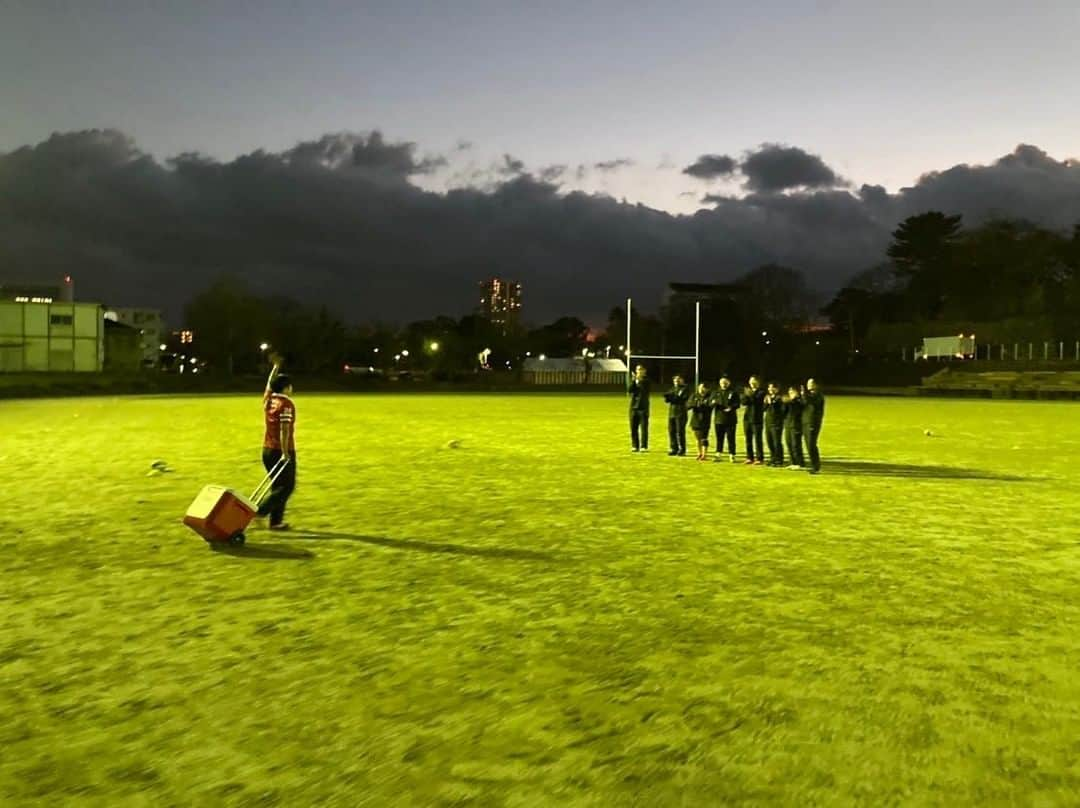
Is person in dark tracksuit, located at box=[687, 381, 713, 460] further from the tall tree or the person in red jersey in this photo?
the tall tree

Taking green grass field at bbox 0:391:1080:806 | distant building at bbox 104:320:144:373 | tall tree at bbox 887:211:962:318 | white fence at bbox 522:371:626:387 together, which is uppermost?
tall tree at bbox 887:211:962:318

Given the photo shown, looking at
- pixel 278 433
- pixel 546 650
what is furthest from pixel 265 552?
pixel 546 650

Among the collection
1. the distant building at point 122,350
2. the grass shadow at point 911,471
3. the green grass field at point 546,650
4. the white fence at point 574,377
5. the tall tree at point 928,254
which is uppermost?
the tall tree at point 928,254

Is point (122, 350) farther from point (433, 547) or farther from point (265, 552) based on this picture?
point (433, 547)

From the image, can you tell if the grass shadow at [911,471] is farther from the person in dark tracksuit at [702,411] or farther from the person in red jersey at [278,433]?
the person in red jersey at [278,433]

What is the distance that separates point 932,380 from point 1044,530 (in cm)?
6265

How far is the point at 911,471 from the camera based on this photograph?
53.5 ft

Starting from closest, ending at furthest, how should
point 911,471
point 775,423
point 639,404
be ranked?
point 911,471, point 775,423, point 639,404

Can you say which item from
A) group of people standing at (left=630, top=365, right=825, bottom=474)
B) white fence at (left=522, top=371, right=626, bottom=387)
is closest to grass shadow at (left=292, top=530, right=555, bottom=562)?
group of people standing at (left=630, top=365, right=825, bottom=474)

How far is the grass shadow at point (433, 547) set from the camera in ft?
28.8

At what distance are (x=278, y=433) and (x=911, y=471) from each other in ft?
39.1

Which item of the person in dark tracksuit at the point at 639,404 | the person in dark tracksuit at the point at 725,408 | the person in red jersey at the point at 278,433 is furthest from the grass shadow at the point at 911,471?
the person in red jersey at the point at 278,433

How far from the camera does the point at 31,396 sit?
4841cm

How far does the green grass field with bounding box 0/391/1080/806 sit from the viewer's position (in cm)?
404
